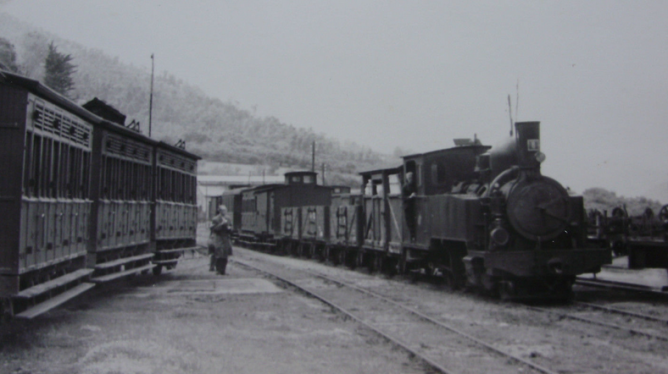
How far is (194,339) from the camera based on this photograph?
814 cm

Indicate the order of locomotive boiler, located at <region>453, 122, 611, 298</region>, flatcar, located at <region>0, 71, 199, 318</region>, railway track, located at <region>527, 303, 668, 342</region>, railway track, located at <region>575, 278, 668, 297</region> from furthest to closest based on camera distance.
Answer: railway track, located at <region>575, 278, 668, 297</region> → locomotive boiler, located at <region>453, 122, 611, 298</region> → railway track, located at <region>527, 303, 668, 342</region> → flatcar, located at <region>0, 71, 199, 318</region>

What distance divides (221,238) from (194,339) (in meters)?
8.28

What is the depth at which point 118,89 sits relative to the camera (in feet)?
468

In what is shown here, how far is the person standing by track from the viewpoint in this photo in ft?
52.6

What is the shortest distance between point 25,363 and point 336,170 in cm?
9670

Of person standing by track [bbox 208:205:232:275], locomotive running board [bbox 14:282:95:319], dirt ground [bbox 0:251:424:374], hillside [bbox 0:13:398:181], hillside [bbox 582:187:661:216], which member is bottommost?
dirt ground [bbox 0:251:424:374]

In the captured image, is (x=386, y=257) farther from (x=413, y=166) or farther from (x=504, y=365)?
(x=504, y=365)

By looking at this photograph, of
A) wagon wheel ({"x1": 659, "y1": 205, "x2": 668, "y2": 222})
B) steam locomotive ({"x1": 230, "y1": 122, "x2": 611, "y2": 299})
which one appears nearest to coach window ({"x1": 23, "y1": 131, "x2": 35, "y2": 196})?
steam locomotive ({"x1": 230, "y1": 122, "x2": 611, "y2": 299})

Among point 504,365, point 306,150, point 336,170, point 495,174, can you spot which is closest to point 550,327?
point 504,365

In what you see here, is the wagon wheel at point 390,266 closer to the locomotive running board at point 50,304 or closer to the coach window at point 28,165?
the locomotive running board at point 50,304

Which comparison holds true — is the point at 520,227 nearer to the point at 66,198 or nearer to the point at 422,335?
the point at 422,335

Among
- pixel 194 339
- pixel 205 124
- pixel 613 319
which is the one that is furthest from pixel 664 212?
pixel 205 124

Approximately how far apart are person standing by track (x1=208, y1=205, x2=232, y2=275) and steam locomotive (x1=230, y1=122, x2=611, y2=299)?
155 inches

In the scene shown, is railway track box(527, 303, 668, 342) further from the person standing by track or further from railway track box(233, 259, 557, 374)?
the person standing by track
